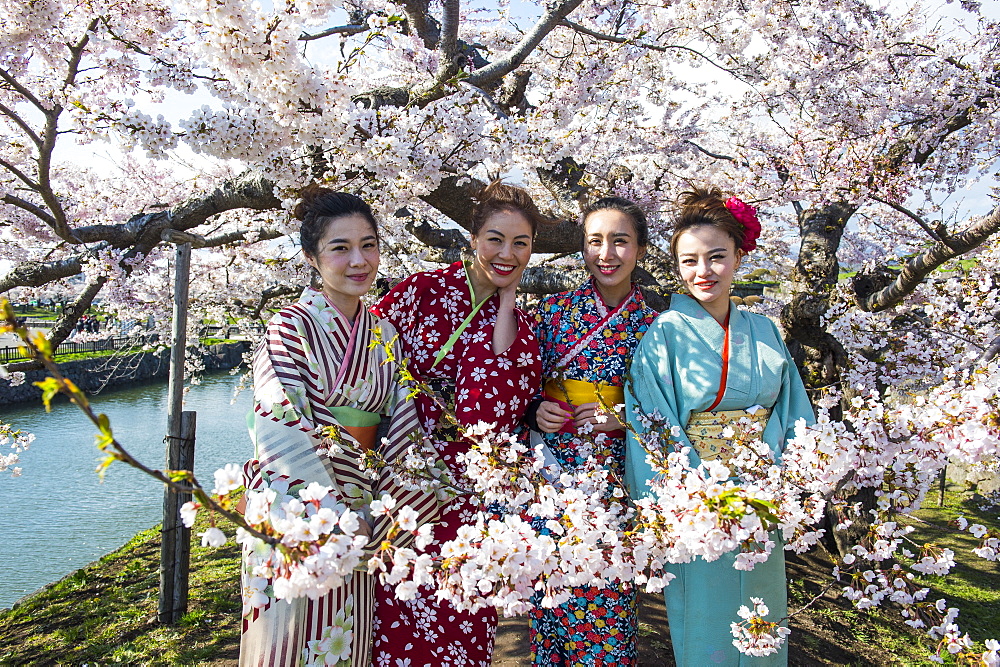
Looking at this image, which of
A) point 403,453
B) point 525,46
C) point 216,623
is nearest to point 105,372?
point 216,623

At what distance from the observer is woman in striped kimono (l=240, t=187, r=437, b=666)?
1721 millimetres

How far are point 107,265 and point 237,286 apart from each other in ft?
6.97

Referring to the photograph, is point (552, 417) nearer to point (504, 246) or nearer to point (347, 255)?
point (504, 246)

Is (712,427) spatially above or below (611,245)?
below

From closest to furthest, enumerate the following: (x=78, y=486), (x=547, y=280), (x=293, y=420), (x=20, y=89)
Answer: (x=293, y=420)
(x=20, y=89)
(x=547, y=280)
(x=78, y=486)

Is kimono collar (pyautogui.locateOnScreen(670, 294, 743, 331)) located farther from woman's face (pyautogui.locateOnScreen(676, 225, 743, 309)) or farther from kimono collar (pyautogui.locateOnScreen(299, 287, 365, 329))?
kimono collar (pyautogui.locateOnScreen(299, 287, 365, 329))

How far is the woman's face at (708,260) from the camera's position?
2.11 metres

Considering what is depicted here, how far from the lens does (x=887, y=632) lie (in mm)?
3912

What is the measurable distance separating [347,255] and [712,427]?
53.6 inches

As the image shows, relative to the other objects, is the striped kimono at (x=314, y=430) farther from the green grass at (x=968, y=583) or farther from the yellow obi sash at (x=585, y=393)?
the green grass at (x=968, y=583)

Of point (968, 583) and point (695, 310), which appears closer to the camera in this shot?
point (695, 310)

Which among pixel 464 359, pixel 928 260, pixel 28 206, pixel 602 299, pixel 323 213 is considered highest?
pixel 28 206

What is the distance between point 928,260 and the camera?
3576mm

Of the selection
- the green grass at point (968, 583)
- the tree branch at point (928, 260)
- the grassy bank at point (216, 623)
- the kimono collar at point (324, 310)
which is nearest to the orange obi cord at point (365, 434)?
the kimono collar at point (324, 310)
